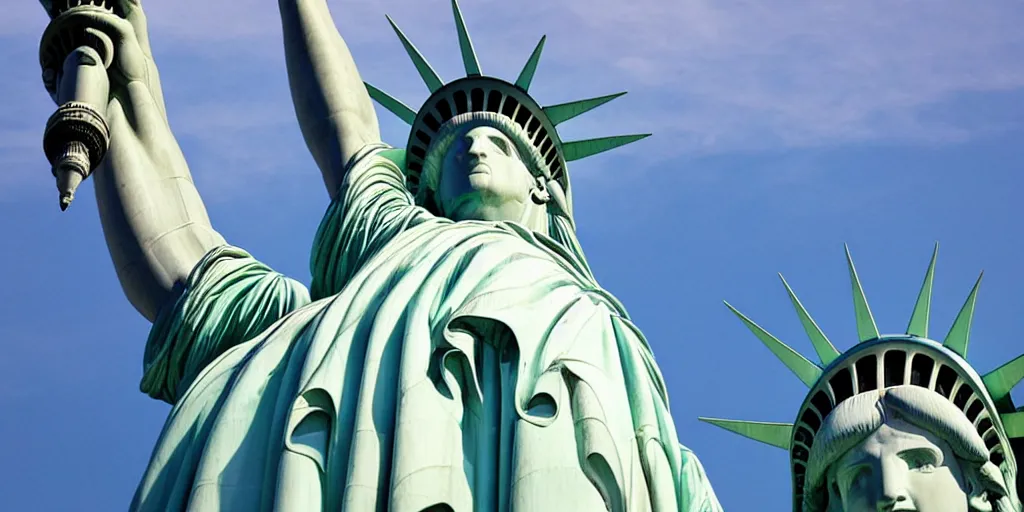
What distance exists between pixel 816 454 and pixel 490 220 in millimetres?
2191

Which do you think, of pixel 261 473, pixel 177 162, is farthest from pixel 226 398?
pixel 177 162

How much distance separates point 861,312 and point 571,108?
2.25 m

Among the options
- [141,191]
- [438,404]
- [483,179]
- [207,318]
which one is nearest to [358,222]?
[483,179]

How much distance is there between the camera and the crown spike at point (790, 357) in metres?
13.4

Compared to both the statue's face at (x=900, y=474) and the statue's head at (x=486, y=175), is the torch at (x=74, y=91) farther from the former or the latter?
the statue's face at (x=900, y=474)

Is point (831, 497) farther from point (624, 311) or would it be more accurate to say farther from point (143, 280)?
point (143, 280)

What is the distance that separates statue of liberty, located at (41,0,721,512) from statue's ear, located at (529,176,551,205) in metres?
0.01

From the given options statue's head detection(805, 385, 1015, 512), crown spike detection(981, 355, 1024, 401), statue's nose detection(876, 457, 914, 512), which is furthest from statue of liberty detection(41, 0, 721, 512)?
crown spike detection(981, 355, 1024, 401)

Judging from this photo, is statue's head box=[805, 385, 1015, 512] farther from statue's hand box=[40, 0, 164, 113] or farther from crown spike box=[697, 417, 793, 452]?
statue's hand box=[40, 0, 164, 113]

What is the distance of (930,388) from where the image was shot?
1281cm

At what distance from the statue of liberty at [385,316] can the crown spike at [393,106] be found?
19mm

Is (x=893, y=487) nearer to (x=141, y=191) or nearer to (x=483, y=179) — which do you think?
(x=483, y=179)

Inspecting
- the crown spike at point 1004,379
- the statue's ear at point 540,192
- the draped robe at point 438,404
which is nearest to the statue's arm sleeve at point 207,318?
the draped robe at point 438,404

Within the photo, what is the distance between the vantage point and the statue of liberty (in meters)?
11.8
